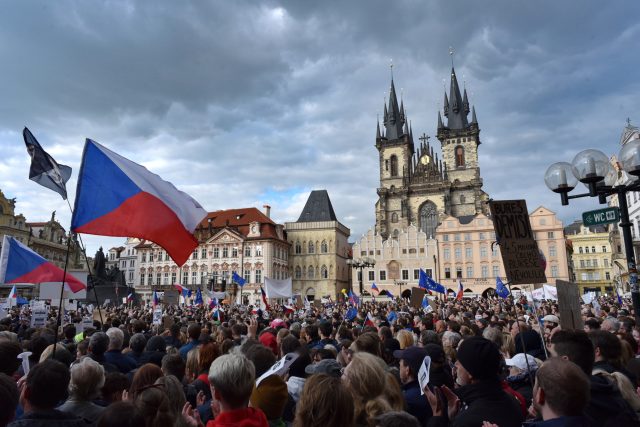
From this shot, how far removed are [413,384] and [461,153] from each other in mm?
82855

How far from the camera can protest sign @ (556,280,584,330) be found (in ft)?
21.5

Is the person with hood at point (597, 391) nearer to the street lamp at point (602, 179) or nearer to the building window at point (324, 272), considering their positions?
the street lamp at point (602, 179)

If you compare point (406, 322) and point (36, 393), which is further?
point (406, 322)

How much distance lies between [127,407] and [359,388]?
5.31 feet

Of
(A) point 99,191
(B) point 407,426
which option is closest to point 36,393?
(B) point 407,426

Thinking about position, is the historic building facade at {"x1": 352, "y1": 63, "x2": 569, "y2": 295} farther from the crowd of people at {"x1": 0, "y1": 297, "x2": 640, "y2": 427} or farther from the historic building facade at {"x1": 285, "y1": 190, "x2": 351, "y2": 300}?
the crowd of people at {"x1": 0, "y1": 297, "x2": 640, "y2": 427}

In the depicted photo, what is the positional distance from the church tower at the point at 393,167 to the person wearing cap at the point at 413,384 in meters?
73.4

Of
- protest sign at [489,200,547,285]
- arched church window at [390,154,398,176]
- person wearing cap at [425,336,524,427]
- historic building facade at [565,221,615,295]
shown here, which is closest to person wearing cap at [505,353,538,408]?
protest sign at [489,200,547,285]

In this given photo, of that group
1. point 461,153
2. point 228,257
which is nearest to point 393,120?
point 461,153

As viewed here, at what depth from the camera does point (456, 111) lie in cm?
8719

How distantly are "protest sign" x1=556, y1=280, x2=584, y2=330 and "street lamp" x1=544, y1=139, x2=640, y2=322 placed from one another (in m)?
0.79

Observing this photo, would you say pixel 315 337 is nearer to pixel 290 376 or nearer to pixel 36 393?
pixel 290 376

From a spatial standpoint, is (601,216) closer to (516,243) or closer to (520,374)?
(516,243)

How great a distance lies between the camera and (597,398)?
11.0ft
